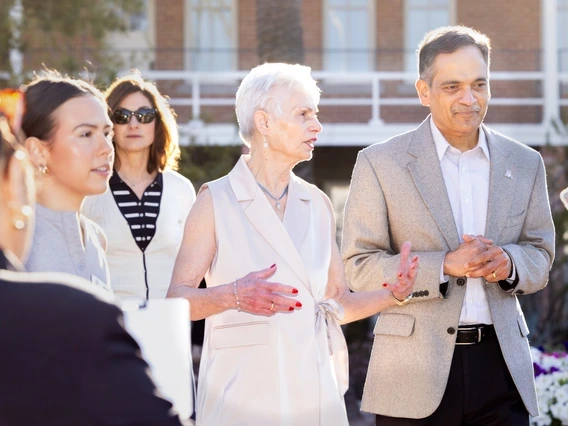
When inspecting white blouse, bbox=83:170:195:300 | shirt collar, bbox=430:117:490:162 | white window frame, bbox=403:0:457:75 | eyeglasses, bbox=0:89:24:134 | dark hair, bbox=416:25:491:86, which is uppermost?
white window frame, bbox=403:0:457:75

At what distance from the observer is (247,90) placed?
4.61 m

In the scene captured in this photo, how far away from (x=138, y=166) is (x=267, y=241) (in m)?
1.85

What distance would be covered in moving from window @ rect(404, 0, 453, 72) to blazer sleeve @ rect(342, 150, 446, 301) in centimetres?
1339

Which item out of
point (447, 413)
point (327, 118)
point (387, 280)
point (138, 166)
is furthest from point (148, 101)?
point (327, 118)

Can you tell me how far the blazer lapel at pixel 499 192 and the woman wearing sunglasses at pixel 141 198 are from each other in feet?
6.14

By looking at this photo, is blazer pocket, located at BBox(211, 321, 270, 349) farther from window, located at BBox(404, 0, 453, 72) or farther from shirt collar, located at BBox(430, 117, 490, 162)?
window, located at BBox(404, 0, 453, 72)

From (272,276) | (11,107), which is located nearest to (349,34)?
(272,276)

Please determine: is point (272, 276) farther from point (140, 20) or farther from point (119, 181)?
point (140, 20)

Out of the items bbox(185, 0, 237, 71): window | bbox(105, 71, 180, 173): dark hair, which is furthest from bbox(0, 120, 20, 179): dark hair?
bbox(185, 0, 237, 71): window

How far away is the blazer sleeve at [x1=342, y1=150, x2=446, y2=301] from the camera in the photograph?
4734mm

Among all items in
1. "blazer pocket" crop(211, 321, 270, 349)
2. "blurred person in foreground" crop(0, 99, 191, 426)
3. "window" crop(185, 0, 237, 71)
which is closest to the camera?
"blurred person in foreground" crop(0, 99, 191, 426)

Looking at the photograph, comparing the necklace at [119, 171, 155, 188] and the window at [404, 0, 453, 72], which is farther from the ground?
the window at [404, 0, 453, 72]

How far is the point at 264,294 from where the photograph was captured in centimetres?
380

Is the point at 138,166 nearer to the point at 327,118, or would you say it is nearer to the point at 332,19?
the point at 327,118
